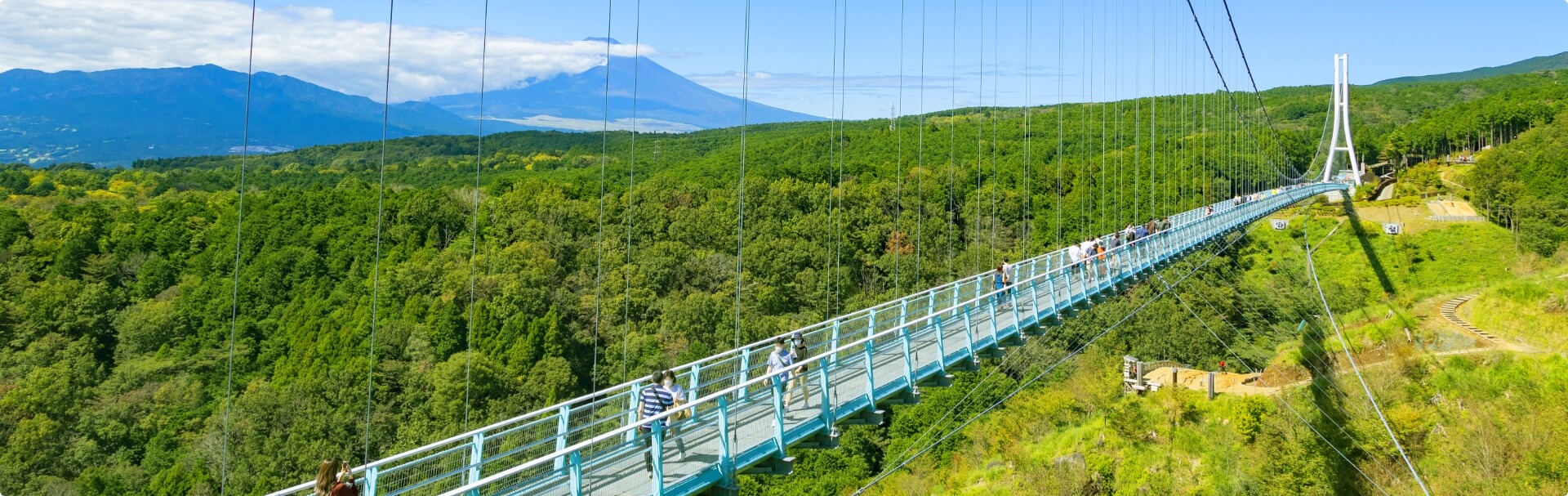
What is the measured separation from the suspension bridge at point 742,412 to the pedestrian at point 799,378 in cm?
3

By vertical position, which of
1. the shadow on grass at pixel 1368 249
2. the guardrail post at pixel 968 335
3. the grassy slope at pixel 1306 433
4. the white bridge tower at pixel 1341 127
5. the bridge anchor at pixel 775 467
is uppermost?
the white bridge tower at pixel 1341 127

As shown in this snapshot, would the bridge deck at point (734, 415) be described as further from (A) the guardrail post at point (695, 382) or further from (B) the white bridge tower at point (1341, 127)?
(B) the white bridge tower at point (1341, 127)

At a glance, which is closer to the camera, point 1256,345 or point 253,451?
point 253,451

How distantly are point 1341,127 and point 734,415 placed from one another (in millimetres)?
71508

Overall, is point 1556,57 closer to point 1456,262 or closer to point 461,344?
point 1456,262

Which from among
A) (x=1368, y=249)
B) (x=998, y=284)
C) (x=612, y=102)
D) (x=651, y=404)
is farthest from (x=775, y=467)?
(x=612, y=102)

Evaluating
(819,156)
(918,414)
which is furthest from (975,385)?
(819,156)

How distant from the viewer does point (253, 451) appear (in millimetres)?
33719

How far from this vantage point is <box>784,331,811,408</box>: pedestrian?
392 inches

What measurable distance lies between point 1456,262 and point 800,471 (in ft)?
99.8

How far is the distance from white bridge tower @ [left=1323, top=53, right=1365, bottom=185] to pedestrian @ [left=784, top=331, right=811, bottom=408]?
56105 mm

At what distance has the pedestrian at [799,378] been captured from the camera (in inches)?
392

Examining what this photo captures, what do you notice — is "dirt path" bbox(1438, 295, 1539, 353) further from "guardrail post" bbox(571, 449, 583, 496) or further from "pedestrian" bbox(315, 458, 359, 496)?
"pedestrian" bbox(315, 458, 359, 496)

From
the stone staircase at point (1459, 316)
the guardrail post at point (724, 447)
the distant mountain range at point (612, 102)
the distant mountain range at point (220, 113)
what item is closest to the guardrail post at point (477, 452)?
the guardrail post at point (724, 447)
